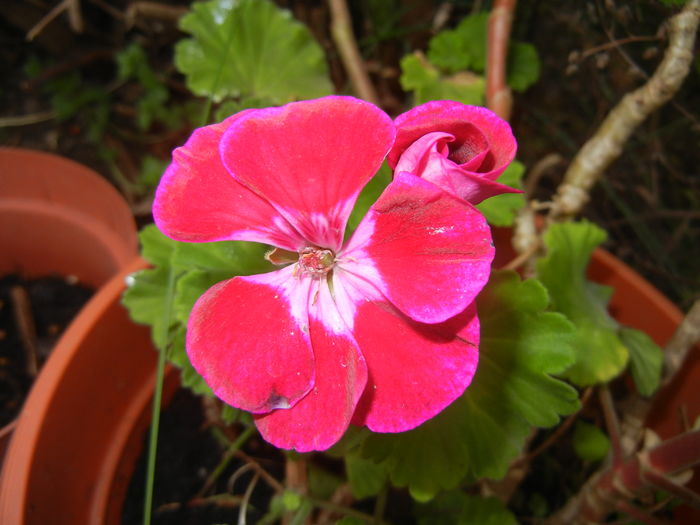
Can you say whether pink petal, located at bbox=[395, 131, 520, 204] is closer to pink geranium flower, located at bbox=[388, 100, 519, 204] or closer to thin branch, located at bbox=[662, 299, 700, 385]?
pink geranium flower, located at bbox=[388, 100, 519, 204]

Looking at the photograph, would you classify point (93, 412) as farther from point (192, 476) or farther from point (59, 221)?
point (59, 221)

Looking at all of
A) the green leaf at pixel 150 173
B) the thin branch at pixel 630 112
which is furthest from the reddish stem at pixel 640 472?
the green leaf at pixel 150 173

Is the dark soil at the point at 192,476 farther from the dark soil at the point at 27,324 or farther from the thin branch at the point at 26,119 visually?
the thin branch at the point at 26,119

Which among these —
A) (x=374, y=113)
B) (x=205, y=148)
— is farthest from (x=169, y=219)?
(x=374, y=113)

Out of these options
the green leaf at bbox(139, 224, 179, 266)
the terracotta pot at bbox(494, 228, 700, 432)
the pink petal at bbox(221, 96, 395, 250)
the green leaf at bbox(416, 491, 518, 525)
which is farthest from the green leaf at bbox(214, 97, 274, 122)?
the green leaf at bbox(416, 491, 518, 525)

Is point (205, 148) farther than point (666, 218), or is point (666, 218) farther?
point (666, 218)

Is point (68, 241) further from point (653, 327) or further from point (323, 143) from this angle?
point (653, 327)
